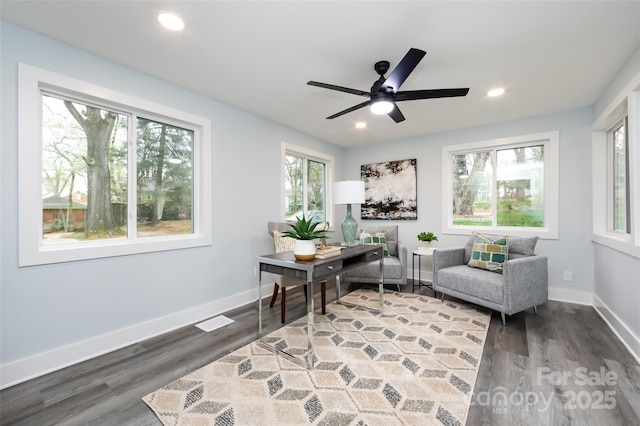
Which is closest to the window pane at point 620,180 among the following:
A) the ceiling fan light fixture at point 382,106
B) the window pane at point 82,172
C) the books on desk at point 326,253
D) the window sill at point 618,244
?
the window sill at point 618,244

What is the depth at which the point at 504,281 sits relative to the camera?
277 cm

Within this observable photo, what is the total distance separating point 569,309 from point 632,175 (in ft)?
5.68

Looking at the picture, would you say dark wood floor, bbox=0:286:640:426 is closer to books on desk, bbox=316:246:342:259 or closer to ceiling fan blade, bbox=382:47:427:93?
books on desk, bbox=316:246:342:259

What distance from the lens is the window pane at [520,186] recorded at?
379 centimetres

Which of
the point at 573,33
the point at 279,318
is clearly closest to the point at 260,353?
the point at 279,318

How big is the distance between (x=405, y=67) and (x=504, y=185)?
9.94 ft

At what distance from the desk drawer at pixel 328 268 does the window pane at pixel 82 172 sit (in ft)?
6.02

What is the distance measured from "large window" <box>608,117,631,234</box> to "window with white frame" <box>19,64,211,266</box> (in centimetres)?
425

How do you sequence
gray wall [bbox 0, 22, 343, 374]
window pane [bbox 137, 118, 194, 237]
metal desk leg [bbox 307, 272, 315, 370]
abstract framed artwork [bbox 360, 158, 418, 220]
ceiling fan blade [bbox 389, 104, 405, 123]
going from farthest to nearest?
abstract framed artwork [bbox 360, 158, 418, 220] < window pane [bbox 137, 118, 194, 237] < ceiling fan blade [bbox 389, 104, 405, 123] < metal desk leg [bbox 307, 272, 315, 370] < gray wall [bbox 0, 22, 343, 374]

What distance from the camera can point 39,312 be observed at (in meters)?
1.98

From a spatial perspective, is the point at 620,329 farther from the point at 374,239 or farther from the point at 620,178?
the point at 374,239

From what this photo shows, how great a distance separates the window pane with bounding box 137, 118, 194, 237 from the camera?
267cm

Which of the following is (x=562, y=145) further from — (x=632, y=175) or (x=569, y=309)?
(x=569, y=309)

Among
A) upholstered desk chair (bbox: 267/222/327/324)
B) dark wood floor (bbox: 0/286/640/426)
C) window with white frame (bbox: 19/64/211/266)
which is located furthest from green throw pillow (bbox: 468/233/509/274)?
window with white frame (bbox: 19/64/211/266)
